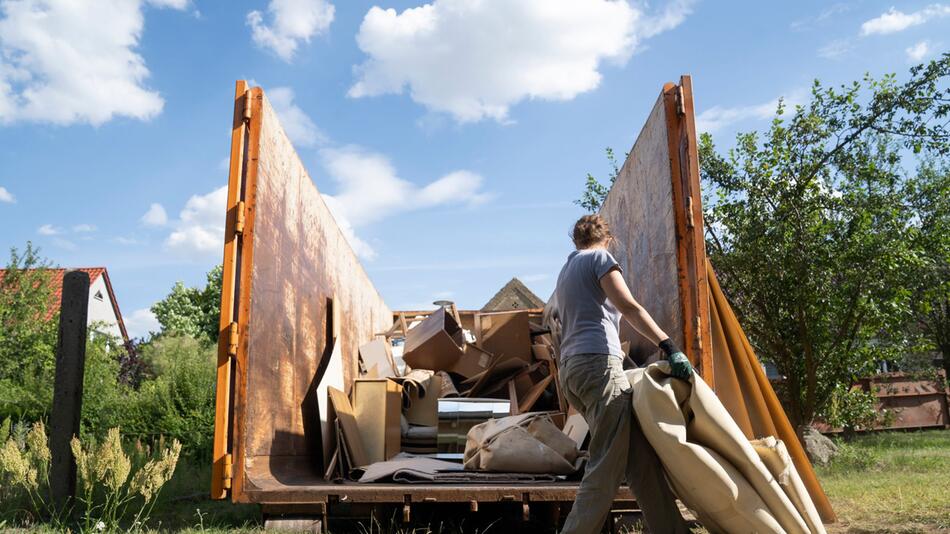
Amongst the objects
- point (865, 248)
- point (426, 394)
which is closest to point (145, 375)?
point (426, 394)

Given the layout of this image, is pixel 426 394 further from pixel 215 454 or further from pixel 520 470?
pixel 215 454

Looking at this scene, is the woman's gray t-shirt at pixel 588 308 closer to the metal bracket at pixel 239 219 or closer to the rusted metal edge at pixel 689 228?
the rusted metal edge at pixel 689 228

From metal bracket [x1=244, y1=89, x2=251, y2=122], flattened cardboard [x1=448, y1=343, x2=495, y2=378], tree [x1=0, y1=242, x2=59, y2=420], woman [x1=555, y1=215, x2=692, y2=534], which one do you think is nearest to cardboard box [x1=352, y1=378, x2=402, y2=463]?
flattened cardboard [x1=448, y1=343, x2=495, y2=378]

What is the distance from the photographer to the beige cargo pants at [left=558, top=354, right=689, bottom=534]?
3145 millimetres

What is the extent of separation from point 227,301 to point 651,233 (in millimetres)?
2625

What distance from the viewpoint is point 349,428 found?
4750 mm

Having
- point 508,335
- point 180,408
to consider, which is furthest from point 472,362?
point 180,408

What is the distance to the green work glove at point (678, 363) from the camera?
10.1 feet

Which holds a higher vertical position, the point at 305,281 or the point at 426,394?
the point at 305,281

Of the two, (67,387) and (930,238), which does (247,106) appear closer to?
(67,387)

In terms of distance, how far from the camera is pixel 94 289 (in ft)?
98.5

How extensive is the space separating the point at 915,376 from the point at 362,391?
42.6ft

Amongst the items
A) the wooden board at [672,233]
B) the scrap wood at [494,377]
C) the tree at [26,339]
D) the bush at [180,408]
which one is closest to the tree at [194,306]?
the tree at [26,339]

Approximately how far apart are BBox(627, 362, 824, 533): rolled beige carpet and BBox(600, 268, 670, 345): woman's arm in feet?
0.54
